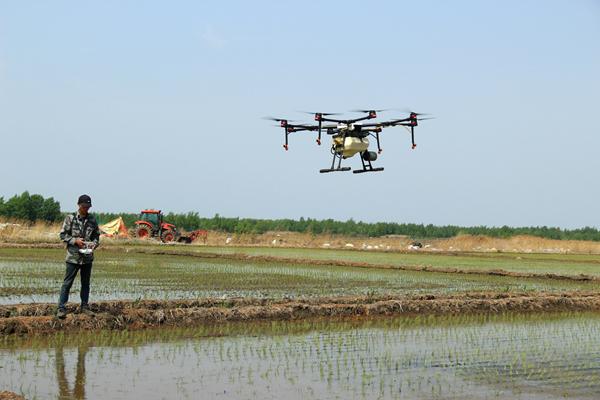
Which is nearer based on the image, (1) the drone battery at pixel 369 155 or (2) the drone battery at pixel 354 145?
(2) the drone battery at pixel 354 145

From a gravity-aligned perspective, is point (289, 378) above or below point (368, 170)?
below

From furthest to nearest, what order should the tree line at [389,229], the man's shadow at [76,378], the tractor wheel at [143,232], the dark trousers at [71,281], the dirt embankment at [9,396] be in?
the tree line at [389,229]
the tractor wheel at [143,232]
the dark trousers at [71,281]
the man's shadow at [76,378]
the dirt embankment at [9,396]

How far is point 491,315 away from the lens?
1331 centimetres

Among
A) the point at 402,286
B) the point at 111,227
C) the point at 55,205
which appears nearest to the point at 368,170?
the point at 402,286

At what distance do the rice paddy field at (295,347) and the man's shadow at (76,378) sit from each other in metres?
0.01

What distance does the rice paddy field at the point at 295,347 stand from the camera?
7.23m

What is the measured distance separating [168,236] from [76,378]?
3541 centimetres

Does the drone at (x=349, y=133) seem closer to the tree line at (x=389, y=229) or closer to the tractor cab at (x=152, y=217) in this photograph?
the tractor cab at (x=152, y=217)

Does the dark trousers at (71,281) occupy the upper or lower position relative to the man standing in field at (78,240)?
lower

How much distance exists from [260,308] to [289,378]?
4.09 m

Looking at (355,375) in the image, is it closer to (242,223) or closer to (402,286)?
(402,286)

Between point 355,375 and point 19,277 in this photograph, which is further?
point 19,277

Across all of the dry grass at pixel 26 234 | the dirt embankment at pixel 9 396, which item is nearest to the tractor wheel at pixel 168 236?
the dry grass at pixel 26 234

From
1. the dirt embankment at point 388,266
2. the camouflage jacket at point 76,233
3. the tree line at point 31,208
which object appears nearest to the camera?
the camouflage jacket at point 76,233
